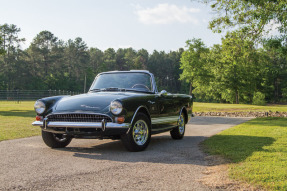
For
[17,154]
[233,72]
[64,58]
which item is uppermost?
[64,58]

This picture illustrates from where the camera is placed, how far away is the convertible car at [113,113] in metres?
5.99

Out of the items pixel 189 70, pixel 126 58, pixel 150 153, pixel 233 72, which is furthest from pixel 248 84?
pixel 126 58

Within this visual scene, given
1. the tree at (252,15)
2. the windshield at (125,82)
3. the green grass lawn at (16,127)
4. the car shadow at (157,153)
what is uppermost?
the tree at (252,15)

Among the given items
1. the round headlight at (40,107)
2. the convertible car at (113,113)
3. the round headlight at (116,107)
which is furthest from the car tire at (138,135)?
the round headlight at (40,107)

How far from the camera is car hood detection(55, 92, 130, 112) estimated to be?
6.12 metres

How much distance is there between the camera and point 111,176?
4434 millimetres

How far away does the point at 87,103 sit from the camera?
628 centimetres

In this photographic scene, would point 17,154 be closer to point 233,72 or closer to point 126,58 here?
point 233,72

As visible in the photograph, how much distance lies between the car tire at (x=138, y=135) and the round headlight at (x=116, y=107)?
471mm

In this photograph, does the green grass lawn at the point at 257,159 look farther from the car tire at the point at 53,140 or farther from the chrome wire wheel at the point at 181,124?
the car tire at the point at 53,140

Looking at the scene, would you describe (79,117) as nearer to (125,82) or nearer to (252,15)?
(125,82)

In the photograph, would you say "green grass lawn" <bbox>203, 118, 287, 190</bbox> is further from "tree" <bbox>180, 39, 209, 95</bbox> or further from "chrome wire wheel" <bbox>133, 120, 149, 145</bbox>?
"tree" <bbox>180, 39, 209, 95</bbox>

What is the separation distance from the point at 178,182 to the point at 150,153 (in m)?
2.28

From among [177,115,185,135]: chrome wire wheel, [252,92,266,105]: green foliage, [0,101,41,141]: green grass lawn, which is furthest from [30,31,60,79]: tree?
[177,115,185,135]: chrome wire wheel
